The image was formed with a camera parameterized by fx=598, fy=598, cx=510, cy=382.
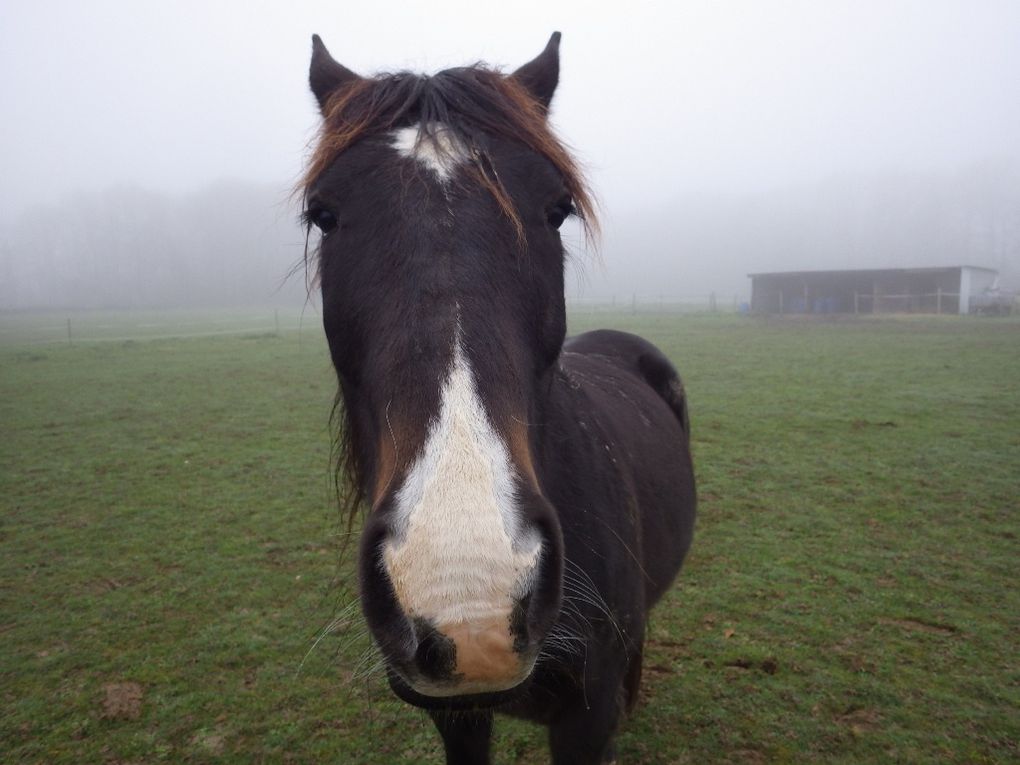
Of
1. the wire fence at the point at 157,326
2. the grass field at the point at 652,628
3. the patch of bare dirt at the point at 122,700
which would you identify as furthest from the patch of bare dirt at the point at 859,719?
the wire fence at the point at 157,326

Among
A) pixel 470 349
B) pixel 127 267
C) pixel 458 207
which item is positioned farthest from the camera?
pixel 127 267

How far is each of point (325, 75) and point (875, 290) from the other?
4595 centimetres

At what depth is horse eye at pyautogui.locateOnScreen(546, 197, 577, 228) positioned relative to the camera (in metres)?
2.00

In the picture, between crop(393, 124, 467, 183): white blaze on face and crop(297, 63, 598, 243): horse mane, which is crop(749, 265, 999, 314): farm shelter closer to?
crop(297, 63, 598, 243): horse mane

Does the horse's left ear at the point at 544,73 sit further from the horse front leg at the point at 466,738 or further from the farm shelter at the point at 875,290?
the farm shelter at the point at 875,290

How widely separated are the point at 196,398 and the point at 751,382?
1257 centimetres

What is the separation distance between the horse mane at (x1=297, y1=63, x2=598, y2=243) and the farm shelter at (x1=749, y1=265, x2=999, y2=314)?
43533 millimetres

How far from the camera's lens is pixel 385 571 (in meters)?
1.24

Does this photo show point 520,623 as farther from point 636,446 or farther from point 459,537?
point 636,446

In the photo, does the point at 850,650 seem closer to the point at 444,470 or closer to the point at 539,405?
the point at 539,405

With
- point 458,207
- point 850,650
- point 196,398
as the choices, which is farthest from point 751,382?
point 458,207

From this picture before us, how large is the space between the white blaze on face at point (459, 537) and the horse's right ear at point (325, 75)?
69.4 inches

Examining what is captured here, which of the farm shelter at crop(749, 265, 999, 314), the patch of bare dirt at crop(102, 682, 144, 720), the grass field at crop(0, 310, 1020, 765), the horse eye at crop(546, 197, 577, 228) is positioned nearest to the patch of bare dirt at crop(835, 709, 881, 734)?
the grass field at crop(0, 310, 1020, 765)

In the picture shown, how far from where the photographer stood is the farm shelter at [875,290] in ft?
122
